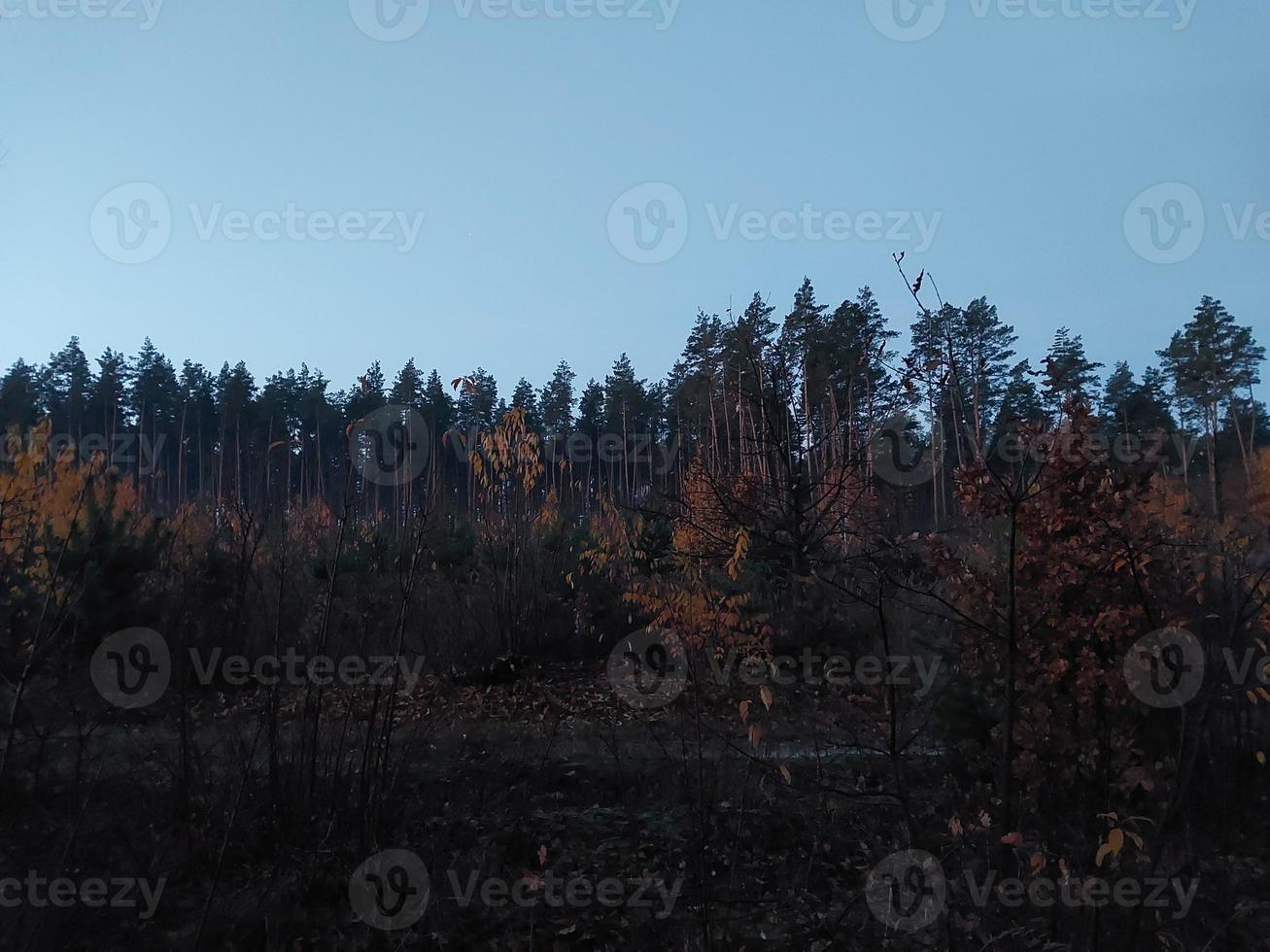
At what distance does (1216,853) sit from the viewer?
17.6ft

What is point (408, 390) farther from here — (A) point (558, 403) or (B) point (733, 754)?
(B) point (733, 754)

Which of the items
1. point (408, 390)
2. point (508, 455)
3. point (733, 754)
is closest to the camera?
Result: point (733, 754)

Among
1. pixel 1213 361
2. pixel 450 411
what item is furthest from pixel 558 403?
pixel 1213 361

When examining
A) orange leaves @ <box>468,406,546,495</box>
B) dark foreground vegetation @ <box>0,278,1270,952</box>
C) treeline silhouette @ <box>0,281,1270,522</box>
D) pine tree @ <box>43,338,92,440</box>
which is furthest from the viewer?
pine tree @ <box>43,338,92,440</box>

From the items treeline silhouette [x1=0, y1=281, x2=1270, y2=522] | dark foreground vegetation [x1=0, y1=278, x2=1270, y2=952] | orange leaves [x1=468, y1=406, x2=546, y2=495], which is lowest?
dark foreground vegetation [x1=0, y1=278, x2=1270, y2=952]

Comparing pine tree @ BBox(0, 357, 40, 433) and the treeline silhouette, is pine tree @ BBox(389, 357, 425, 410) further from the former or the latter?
pine tree @ BBox(0, 357, 40, 433)

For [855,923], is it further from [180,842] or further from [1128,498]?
[180,842]

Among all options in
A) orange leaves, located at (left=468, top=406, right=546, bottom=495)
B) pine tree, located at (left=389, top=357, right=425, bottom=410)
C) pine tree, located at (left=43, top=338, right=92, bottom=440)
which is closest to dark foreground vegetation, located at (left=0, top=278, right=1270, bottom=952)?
orange leaves, located at (left=468, top=406, right=546, bottom=495)

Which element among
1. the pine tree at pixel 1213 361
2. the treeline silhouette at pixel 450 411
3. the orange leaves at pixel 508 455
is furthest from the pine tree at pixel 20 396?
the pine tree at pixel 1213 361

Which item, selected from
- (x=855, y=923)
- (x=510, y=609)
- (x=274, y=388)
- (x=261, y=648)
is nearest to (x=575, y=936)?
(x=855, y=923)

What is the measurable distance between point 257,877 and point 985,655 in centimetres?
Answer: 435

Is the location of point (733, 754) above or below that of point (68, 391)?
below

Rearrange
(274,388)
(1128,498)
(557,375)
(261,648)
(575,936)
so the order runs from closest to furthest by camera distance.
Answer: (575,936) → (1128,498) → (261,648) → (274,388) → (557,375)

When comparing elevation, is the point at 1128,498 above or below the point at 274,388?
below
